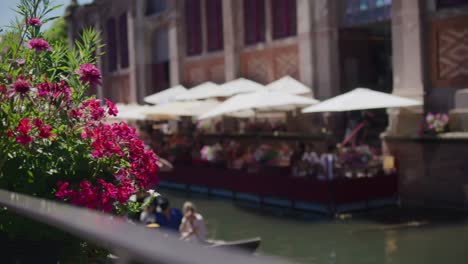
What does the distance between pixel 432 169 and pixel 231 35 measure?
Result: 11704 millimetres

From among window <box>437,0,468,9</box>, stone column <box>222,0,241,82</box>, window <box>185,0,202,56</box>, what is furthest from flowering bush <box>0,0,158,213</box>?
window <box>185,0,202,56</box>

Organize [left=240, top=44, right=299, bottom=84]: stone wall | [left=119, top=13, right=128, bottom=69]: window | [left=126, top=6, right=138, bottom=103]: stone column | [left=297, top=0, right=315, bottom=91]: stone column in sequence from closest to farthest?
[left=297, top=0, right=315, bottom=91]: stone column, [left=240, top=44, right=299, bottom=84]: stone wall, [left=126, top=6, right=138, bottom=103]: stone column, [left=119, top=13, right=128, bottom=69]: window

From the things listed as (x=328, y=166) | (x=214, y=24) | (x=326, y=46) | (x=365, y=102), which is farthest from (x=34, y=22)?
(x=214, y=24)

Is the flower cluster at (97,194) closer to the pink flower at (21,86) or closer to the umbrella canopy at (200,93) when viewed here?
the pink flower at (21,86)

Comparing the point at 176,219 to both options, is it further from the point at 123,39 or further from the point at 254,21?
the point at 123,39

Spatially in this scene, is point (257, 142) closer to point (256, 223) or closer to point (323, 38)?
point (323, 38)

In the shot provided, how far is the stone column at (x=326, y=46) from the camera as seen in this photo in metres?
19.5

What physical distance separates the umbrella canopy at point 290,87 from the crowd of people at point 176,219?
33.2 ft

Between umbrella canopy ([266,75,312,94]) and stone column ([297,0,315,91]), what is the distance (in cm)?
38

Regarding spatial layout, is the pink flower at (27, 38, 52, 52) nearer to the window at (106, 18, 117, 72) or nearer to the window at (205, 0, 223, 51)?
the window at (205, 0, 223, 51)

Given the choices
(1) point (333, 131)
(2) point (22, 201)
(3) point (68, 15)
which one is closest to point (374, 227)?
(1) point (333, 131)

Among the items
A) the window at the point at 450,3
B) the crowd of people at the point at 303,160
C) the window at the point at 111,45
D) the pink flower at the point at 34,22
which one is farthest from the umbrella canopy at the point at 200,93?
the pink flower at the point at 34,22

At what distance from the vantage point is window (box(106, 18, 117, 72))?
3606 centimetres

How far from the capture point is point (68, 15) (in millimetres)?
40844
